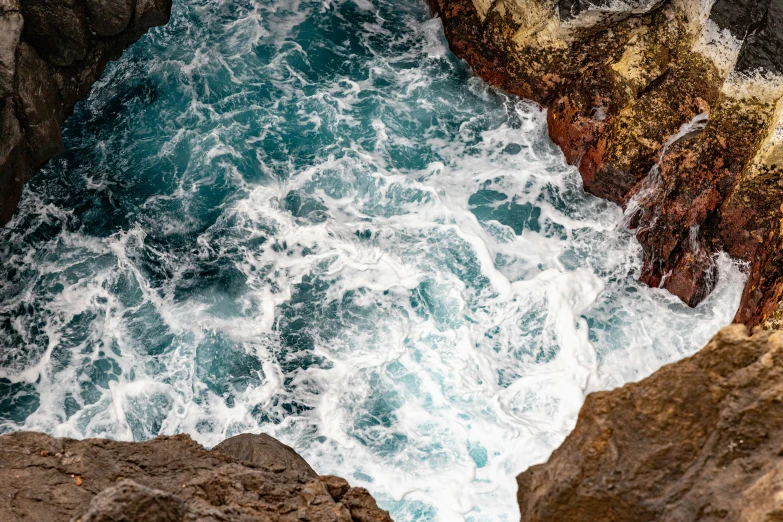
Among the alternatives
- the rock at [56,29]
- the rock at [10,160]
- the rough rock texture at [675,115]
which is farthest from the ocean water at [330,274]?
the rock at [56,29]

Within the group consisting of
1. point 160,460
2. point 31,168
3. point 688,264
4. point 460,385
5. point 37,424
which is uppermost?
point 688,264

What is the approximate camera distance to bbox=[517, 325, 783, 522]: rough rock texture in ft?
18.9

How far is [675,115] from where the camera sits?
1393cm

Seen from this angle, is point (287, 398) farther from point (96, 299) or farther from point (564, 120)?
point (564, 120)

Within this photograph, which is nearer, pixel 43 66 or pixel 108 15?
pixel 43 66

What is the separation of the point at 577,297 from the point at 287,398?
5.45 m

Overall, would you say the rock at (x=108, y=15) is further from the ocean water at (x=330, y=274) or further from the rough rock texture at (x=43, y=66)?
the ocean water at (x=330, y=274)

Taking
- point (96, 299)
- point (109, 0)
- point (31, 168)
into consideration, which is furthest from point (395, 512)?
point (109, 0)

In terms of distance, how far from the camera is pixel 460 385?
41.1 ft

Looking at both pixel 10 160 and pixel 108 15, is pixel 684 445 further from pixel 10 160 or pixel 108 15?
pixel 108 15

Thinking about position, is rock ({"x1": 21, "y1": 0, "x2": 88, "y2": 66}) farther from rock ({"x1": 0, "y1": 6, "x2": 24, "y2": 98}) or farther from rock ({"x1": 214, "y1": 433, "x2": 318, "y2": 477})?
rock ({"x1": 214, "y1": 433, "x2": 318, "y2": 477})

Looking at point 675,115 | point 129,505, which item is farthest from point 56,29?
point 675,115

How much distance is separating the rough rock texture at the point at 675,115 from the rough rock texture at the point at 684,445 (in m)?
6.03

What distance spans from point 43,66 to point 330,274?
21.4 ft
